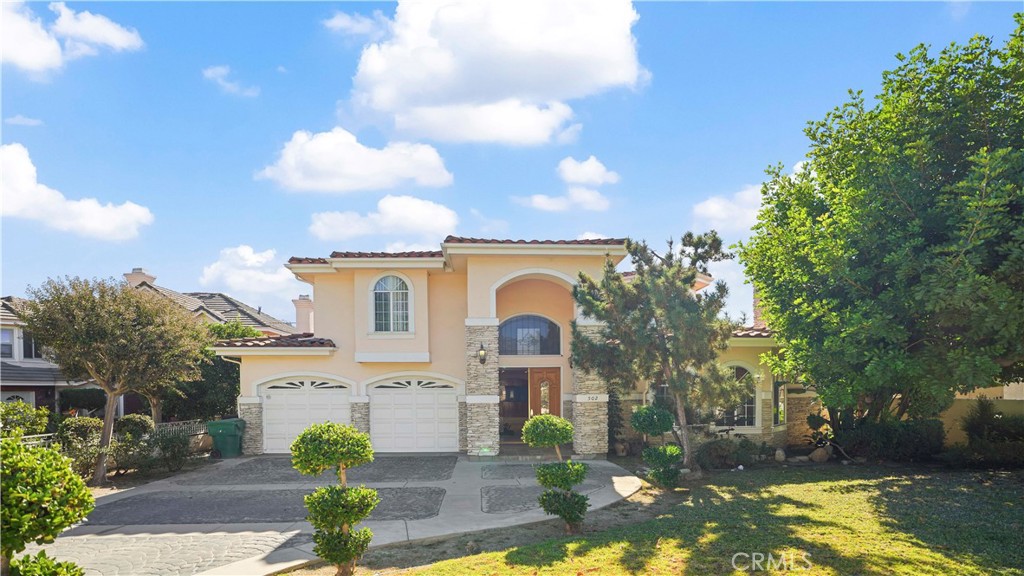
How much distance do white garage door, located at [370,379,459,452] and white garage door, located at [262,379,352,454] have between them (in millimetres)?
920

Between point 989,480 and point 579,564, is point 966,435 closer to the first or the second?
point 989,480

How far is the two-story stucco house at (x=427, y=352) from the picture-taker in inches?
611

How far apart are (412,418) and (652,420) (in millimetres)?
7496

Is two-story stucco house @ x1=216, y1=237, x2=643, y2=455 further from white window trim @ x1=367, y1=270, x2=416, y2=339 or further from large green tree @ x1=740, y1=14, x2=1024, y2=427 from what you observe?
large green tree @ x1=740, y1=14, x2=1024, y2=427

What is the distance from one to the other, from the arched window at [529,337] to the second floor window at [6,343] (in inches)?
741

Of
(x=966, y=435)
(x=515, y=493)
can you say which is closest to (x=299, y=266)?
(x=515, y=493)

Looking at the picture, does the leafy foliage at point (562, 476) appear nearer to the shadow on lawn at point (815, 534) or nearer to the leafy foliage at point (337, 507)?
the shadow on lawn at point (815, 534)

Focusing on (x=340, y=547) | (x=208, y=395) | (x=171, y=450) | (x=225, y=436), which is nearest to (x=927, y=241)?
(x=340, y=547)

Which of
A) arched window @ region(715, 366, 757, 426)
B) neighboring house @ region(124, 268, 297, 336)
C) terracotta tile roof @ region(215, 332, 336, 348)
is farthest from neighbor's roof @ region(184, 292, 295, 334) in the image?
arched window @ region(715, 366, 757, 426)

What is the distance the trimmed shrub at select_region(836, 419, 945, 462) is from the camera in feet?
47.7

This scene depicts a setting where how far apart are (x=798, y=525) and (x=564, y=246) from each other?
8.47 metres

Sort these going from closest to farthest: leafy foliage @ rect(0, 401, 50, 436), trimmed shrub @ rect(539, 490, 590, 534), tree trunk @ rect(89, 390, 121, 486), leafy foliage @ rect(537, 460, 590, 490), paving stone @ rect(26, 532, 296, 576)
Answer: paving stone @ rect(26, 532, 296, 576), trimmed shrub @ rect(539, 490, 590, 534), leafy foliage @ rect(537, 460, 590, 490), leafy foliage @ rect(0, 401, 50, 436), tree trunk @ rect(89, 390, 121, 486)

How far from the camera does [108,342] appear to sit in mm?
12242

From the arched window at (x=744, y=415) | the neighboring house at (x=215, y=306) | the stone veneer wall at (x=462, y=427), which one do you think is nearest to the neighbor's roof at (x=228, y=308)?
the neighboring house at (x=215, y=306)
